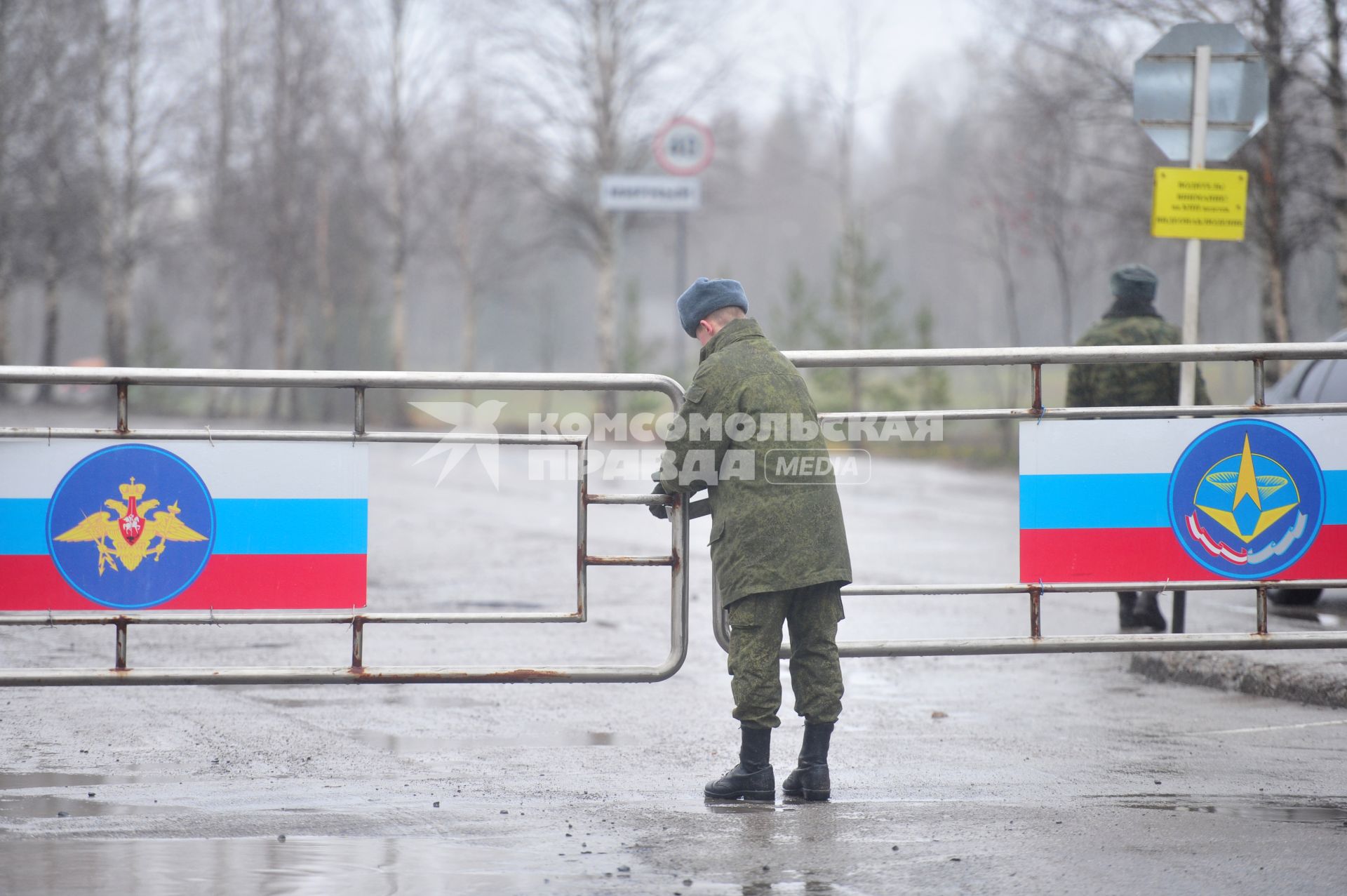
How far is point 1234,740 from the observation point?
5.62 meters

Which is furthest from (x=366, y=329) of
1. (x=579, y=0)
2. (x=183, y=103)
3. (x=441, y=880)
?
(x=441, y=880)

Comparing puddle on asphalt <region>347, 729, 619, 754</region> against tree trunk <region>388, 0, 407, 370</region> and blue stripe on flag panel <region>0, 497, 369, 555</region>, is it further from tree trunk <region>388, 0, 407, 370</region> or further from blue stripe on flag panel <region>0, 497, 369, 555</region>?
tree trunk <region>388, 0, 407, 370</region>

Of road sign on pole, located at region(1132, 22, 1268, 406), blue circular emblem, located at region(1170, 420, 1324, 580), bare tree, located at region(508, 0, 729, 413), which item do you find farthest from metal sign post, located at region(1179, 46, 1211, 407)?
bare tree, located at region(508, 0, 729, 413)

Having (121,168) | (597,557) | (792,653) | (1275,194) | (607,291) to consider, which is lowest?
(792,653)

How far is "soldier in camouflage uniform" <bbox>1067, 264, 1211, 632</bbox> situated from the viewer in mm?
7555

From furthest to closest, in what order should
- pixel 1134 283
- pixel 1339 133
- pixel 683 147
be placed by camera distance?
pixel 683 147 < pixel 1339 133 < pixel 1134 283

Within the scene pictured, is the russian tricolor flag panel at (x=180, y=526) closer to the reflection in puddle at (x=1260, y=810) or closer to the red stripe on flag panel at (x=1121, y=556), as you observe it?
the red stripe on flag panel at (x=1121, y=556)

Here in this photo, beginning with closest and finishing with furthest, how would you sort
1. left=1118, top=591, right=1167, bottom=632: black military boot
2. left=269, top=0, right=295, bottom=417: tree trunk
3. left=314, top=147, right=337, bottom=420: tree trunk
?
left=1118, top=591, right=1167, bottom=632: black military boot → left=269, top=0, right=295, bottom=417: tree trunk → left=314, top=147, right=337, bottom=420: tree trunk

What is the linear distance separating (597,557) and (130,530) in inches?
68.5

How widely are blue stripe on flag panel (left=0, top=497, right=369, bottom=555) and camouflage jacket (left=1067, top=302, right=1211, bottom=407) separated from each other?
143 inches

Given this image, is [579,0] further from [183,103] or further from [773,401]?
[773,401]

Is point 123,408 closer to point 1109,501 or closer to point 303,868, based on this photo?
point 303,868

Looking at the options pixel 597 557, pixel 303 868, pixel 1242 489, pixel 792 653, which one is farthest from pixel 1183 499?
pixel 303 868

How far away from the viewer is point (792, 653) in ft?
16.0
